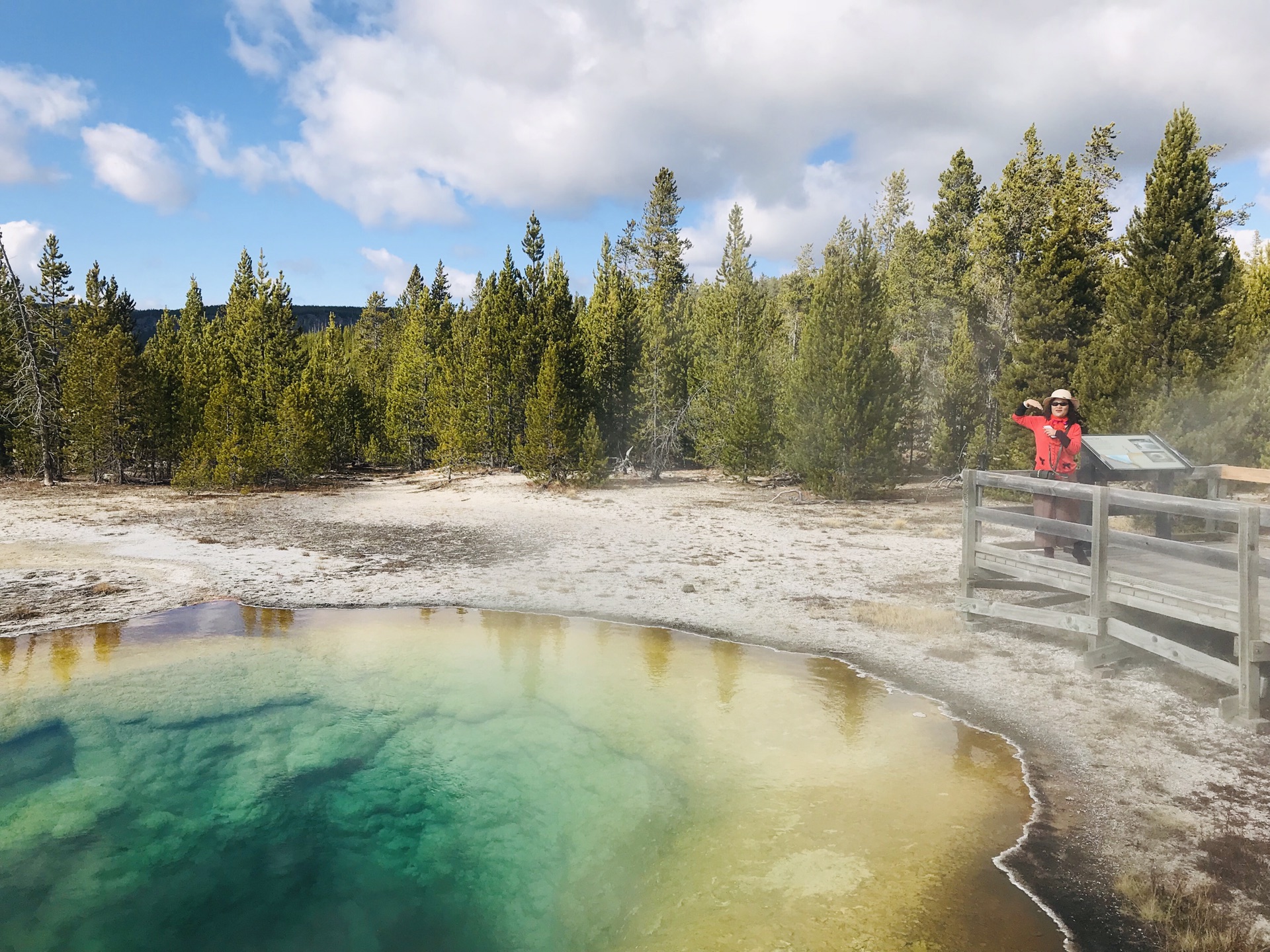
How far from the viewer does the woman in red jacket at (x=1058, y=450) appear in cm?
1012

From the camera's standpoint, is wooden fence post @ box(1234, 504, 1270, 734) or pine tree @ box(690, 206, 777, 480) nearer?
wooden fence post @ box(1234, 504, 1270, 734)

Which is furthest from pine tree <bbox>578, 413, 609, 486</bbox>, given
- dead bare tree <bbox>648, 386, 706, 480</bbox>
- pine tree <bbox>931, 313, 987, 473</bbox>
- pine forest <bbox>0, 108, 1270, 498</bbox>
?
pine tree <bbox>931, 313, 987, 473</bbox>

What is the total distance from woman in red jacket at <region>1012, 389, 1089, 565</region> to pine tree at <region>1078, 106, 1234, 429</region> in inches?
464

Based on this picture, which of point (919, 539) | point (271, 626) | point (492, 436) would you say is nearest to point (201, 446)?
point (492, 436)

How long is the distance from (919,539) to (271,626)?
13199 millimetres

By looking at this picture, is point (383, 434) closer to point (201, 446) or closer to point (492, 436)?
point (492, 436)

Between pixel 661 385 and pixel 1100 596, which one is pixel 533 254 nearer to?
pixel 661 385

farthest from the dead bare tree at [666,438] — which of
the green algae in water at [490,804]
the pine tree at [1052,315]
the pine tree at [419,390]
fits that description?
the green algae in water at [490,804]

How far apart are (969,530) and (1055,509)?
107 centimetres

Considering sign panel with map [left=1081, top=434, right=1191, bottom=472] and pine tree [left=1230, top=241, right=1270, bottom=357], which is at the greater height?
pine tree [left=1230, top=241, right=1270, bottom=357]

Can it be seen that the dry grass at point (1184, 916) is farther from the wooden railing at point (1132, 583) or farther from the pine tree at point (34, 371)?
the pine tree at point (34, 371)

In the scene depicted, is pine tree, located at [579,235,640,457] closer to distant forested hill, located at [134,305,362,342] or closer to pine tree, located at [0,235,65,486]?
pine tree, located at [0,235,65,486]

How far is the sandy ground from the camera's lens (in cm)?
580

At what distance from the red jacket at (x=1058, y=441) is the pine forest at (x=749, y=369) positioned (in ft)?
38.6
